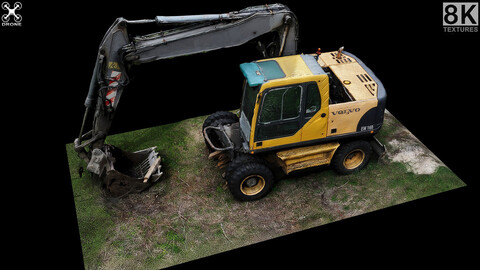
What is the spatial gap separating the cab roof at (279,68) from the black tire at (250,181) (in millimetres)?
1654

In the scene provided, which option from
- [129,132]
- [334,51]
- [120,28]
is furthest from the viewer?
[129,132]

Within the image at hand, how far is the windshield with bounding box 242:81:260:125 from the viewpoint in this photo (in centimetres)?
934

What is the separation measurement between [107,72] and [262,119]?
2.87 meters

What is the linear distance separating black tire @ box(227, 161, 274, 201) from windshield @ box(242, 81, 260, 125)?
2.89 ft

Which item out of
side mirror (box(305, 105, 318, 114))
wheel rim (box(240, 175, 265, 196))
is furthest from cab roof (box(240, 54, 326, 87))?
wheel rim (box(240, 175, 265, 196))

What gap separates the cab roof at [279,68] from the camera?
9141 mm

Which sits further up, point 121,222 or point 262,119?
point 262,119

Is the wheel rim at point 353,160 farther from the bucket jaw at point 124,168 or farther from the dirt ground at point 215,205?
the bucket jaw at point 124,168

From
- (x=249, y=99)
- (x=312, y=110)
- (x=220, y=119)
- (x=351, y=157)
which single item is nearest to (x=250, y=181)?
(x=249, y=99)

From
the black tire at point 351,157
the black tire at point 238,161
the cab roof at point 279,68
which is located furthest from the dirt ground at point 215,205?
the cab roof at point 279,68

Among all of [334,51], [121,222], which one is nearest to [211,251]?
[121,222]

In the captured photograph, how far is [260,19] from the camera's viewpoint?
9234mm

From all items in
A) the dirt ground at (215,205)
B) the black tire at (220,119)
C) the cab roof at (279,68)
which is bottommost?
the dirt ground at (215,205)

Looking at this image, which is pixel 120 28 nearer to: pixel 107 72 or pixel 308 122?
pixel 107 72
